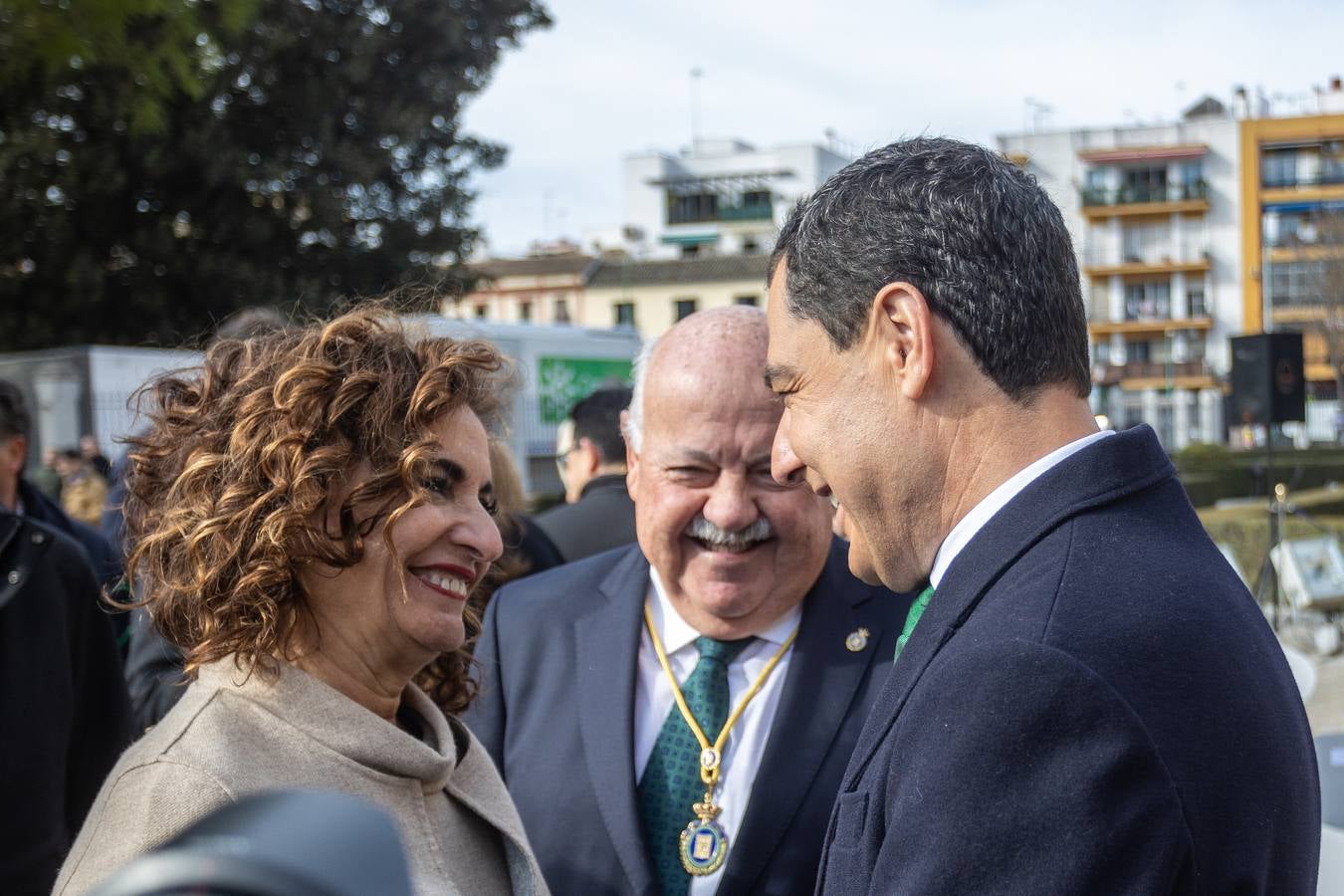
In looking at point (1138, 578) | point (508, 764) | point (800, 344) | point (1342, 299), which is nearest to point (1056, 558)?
point (1138, 578)

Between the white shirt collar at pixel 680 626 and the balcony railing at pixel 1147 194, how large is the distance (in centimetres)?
6413

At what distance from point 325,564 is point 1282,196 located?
66.6 metres

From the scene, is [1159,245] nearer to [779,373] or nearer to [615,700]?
[615,700]

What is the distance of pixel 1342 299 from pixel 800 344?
1554 inches

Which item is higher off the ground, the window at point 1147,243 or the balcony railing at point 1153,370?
the window at point 1147,243

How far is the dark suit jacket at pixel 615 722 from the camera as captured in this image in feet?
8.11

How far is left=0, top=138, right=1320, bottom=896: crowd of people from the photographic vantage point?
130 centimetres

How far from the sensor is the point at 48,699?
3.33m

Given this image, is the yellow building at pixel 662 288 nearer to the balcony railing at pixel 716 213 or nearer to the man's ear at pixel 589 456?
the balcony railing at pixel 716 213

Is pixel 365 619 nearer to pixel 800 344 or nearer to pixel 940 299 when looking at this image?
pixel 800 344

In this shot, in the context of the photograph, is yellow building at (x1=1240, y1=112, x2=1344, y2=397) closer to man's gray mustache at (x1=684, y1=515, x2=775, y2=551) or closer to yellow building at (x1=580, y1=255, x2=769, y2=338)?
yellow building at (x1=580, y1=255, x2=769, y2=338)

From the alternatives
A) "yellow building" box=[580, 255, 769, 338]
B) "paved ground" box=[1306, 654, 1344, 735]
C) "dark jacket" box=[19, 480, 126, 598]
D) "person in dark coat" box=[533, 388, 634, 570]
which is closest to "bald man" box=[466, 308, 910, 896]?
"person in dark coat" box=[533, 388, 634, 570]

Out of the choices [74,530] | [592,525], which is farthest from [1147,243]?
[74,530]

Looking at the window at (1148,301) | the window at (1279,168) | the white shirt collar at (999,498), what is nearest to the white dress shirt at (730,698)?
the white shirt collar at (999,498)
